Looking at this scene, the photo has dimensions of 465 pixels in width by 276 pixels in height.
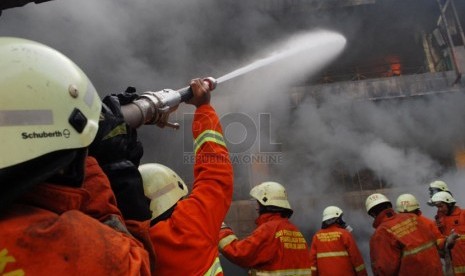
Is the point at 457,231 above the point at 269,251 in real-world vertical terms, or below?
above

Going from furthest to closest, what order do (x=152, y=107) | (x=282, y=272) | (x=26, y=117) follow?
1. (x=282, y=272)
2. (x=152, y=107)
3. (x=26, y=117)

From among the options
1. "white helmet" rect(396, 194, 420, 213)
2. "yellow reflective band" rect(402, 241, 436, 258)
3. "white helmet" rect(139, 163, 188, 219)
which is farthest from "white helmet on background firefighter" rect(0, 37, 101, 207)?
"white helmet" rect(396, 194, 420, 213)

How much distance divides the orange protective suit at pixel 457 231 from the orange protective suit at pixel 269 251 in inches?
110

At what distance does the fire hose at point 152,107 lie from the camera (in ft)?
4.45

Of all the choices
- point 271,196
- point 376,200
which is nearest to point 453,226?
point 376,200

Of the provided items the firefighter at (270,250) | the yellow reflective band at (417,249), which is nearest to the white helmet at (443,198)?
the yellow reflective band at (417,249)

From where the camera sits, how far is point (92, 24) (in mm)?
7637

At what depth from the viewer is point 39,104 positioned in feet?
2.98

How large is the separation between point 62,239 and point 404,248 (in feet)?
14.8

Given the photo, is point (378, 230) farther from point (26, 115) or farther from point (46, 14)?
point (46, 14)

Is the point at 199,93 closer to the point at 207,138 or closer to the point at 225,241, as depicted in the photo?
the point at 207,138

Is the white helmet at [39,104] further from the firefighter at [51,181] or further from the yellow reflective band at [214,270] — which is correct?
the yellow reflective band at [214,270]

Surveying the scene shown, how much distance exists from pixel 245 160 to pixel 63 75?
821 cm

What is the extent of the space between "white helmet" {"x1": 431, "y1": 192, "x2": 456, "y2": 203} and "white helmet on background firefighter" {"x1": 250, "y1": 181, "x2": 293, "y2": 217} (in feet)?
10.1
